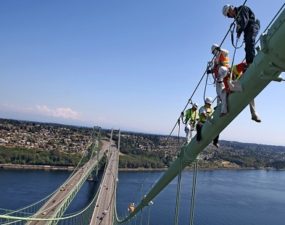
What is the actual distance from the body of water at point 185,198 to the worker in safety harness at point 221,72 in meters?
29.3

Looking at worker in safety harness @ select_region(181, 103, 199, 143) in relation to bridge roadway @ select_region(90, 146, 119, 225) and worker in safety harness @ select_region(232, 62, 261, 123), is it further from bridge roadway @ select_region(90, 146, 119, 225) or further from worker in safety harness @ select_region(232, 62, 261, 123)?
bridge roadway @ select_region(90, 146, 119, 225)

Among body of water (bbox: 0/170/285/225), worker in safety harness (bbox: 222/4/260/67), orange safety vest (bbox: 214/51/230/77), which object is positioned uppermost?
worker in safety harness (bbox: 222/4/260/67)

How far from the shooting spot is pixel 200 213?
136ft

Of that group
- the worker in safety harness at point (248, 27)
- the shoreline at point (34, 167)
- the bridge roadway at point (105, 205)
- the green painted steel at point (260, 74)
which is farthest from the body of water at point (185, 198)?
the worker in safety harness at point (248, 27)

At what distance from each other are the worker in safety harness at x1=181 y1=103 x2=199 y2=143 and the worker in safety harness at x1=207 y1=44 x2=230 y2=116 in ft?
6.26

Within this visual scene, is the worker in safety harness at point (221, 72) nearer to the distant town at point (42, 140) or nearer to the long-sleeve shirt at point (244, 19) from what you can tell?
the long-sleeve shirt at point (244, 19)

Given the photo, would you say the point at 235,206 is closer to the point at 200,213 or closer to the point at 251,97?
the point at 200,213

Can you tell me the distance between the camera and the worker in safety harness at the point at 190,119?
5711 mm

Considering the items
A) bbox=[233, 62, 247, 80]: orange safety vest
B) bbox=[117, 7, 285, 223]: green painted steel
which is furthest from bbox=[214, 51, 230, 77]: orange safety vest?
bbox=[117, 7, 285, 223]: green painted steel

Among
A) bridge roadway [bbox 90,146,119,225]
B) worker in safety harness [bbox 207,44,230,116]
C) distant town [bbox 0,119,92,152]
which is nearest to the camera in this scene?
worker in safety harness [bbox 207,44,230,116]

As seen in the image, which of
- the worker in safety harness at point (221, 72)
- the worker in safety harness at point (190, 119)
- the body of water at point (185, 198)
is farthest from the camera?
the body of water at point (185, 198)

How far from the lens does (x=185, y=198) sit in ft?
158

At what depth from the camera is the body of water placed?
39.7 metres

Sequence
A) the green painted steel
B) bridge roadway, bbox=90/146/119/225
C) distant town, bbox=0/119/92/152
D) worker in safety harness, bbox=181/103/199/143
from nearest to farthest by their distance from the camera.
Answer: the green painted steel
worker in safety harness, bbox=181/103/199/143
bridge roadway, bbox=90/146/119/225
distant town, bbox=0/119/92/152
